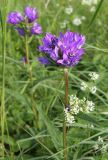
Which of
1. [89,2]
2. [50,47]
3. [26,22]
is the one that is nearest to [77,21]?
[89,2]

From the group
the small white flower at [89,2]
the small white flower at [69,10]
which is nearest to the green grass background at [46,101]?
the small white flower at [69,10]

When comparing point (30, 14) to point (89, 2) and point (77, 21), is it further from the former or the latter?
point (89, 2)

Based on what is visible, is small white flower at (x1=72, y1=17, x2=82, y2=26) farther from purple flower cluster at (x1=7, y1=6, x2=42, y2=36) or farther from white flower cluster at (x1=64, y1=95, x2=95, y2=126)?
white flower cluster at (x1=64, y1=95, x2=95, y2=126)

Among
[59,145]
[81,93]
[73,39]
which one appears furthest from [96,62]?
[73,39]

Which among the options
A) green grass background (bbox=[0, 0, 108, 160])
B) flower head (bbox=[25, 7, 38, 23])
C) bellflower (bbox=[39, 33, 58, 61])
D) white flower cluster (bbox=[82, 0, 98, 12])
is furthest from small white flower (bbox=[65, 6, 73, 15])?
→ bellflower (bbox=[39, 33, 58, 61])

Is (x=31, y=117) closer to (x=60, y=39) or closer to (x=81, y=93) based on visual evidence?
(x=81, y=93)

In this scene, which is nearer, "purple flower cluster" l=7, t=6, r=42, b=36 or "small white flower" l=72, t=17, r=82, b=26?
"purple flower cluster" l=7, t=6, r=42, b=36
